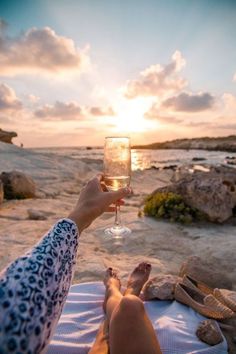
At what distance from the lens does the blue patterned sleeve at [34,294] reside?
1.54 meters

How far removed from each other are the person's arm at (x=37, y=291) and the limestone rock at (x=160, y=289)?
1.79 metres

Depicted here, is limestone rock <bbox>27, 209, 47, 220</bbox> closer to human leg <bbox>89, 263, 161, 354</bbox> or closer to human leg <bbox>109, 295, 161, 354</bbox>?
human leg <bbox>89, 263, 161, 354</bbox>

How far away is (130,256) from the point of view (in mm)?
5336

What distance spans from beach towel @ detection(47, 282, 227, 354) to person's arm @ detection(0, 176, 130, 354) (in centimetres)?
124

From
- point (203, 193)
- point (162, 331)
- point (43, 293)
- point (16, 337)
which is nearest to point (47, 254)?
point (43, 293)

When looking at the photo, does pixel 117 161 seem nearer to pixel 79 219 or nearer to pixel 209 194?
pixel 79 219

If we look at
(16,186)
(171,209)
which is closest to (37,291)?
(171,209)

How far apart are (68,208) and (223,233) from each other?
371cm

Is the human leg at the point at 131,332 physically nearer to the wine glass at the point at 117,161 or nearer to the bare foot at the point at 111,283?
the bare foot at the point at 111,283

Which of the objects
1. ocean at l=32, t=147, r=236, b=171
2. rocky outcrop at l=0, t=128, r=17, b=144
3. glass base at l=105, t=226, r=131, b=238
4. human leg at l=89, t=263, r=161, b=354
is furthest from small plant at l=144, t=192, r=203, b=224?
rocky outcrop at l=0, t=128, r=17, b=144

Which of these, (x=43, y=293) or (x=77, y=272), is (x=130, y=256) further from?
(x=43, y=293)

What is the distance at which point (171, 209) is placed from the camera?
7391 millimetres

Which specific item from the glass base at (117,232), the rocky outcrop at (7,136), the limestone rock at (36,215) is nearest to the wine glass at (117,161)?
the glass base at (117,232)

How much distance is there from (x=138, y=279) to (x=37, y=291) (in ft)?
7.53
